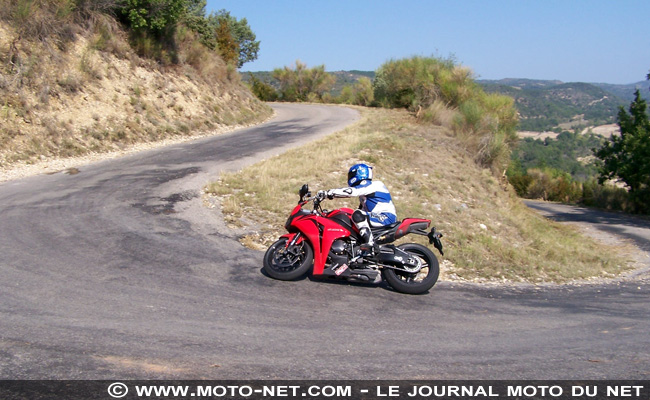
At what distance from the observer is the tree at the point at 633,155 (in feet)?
113

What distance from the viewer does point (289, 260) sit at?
7465 millimetres

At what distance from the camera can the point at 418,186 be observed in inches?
588

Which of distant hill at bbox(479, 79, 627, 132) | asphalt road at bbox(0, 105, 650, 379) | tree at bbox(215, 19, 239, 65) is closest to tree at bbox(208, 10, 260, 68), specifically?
tree at bbox(215, 19, 239, 65)

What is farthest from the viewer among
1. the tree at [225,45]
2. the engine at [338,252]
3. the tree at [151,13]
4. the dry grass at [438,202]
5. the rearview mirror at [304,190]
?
the tree at [225,45]

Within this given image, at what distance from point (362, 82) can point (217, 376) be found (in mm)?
57477

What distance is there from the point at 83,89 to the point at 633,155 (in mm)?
34914

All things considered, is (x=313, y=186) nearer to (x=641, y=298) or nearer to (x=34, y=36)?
(x=641, y=298)

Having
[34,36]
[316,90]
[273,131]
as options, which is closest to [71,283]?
[34,36]

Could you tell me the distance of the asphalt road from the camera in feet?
15.1

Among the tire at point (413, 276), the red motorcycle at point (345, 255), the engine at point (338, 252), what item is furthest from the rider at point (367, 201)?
the tire at point (413, 276)

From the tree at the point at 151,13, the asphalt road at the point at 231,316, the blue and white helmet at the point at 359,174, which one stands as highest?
the tree at the point at 151,13

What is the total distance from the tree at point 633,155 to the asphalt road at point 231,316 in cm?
2838

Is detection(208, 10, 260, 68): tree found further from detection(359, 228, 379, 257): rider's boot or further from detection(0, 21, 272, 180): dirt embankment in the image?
detection(359, 228, 379, 257): rider's boot

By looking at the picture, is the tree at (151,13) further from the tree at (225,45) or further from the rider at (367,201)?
the rider at (367,201)
